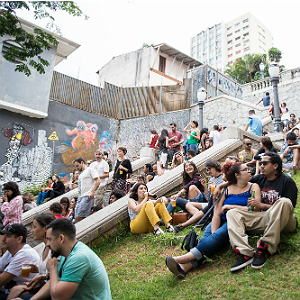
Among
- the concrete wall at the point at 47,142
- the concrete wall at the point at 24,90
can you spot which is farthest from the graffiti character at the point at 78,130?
the concrete wall at the point at 24,90

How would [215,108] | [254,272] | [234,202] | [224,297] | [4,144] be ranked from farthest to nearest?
[215,108]
[4,144]
[234,202]
[254,272]
[224,297]

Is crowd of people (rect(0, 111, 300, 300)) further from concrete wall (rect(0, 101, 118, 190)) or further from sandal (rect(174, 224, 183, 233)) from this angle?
concrete wall (rect(0, 101, 118, 190))

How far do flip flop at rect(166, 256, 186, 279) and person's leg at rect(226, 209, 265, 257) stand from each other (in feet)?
2.27

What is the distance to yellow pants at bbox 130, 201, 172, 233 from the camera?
4.79m

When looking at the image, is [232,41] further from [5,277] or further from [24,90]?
[5,277]

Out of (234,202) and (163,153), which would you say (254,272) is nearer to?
(234,202)

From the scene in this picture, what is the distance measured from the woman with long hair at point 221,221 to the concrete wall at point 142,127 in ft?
42.9

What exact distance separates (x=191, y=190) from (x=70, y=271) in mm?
3296

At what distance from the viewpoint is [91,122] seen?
53.7ft

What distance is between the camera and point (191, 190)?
5.47m

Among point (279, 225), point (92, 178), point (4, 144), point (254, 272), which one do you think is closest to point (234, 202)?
point (279, 225)

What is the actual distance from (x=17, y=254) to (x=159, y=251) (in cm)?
198

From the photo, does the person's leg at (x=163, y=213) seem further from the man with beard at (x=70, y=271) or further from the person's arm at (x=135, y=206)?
the man with beard at (x=70, y=271)

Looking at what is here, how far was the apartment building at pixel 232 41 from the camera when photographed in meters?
73.5
